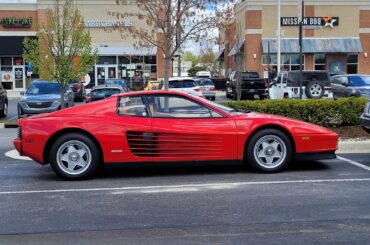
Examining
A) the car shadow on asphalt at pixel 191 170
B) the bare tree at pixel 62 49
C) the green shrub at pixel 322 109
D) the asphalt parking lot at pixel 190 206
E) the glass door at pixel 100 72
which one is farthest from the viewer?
the glass door at pixel 100 72

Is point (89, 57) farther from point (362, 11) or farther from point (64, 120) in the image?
point (362, 11)

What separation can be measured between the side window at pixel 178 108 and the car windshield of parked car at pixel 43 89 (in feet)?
41.8

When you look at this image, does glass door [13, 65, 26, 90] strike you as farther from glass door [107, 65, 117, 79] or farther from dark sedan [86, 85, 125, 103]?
dark sedan [86, 85, 125, 103]

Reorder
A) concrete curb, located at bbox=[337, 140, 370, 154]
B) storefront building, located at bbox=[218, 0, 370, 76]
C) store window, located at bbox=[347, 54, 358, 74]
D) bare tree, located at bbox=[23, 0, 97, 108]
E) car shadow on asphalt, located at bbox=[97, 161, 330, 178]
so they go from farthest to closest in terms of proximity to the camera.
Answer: store window, located at bbox=[347, 54, 358, 74] < storefront building, located at bbox=[218, 0, 370, 76] < bare tree, located at bbox=[23, 0, 97, 108] < concrete curb, located at bbox=[337, 140, 370, 154] < car shadow on asphalt, located at bbox=[97, 161, 330, 178]

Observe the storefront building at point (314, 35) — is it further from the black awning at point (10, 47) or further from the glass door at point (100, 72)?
the black awning at point (10, 47)

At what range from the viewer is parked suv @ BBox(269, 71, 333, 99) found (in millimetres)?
20938

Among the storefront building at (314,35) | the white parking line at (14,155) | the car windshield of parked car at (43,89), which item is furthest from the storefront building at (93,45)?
Answer: the white parking line at (14,155)

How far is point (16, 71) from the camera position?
46.1 meters

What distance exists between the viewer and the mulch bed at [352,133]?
444 inches

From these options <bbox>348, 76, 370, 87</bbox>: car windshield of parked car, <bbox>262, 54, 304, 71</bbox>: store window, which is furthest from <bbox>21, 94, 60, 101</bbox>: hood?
<bbox>262, 54, 304, 71</bbox>: store window

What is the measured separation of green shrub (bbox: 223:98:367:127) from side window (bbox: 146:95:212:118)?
13.1 ft

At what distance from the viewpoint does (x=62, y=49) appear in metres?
16.2

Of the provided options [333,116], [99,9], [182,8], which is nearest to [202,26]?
Answer: [182,8]

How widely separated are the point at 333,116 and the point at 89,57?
846cm
